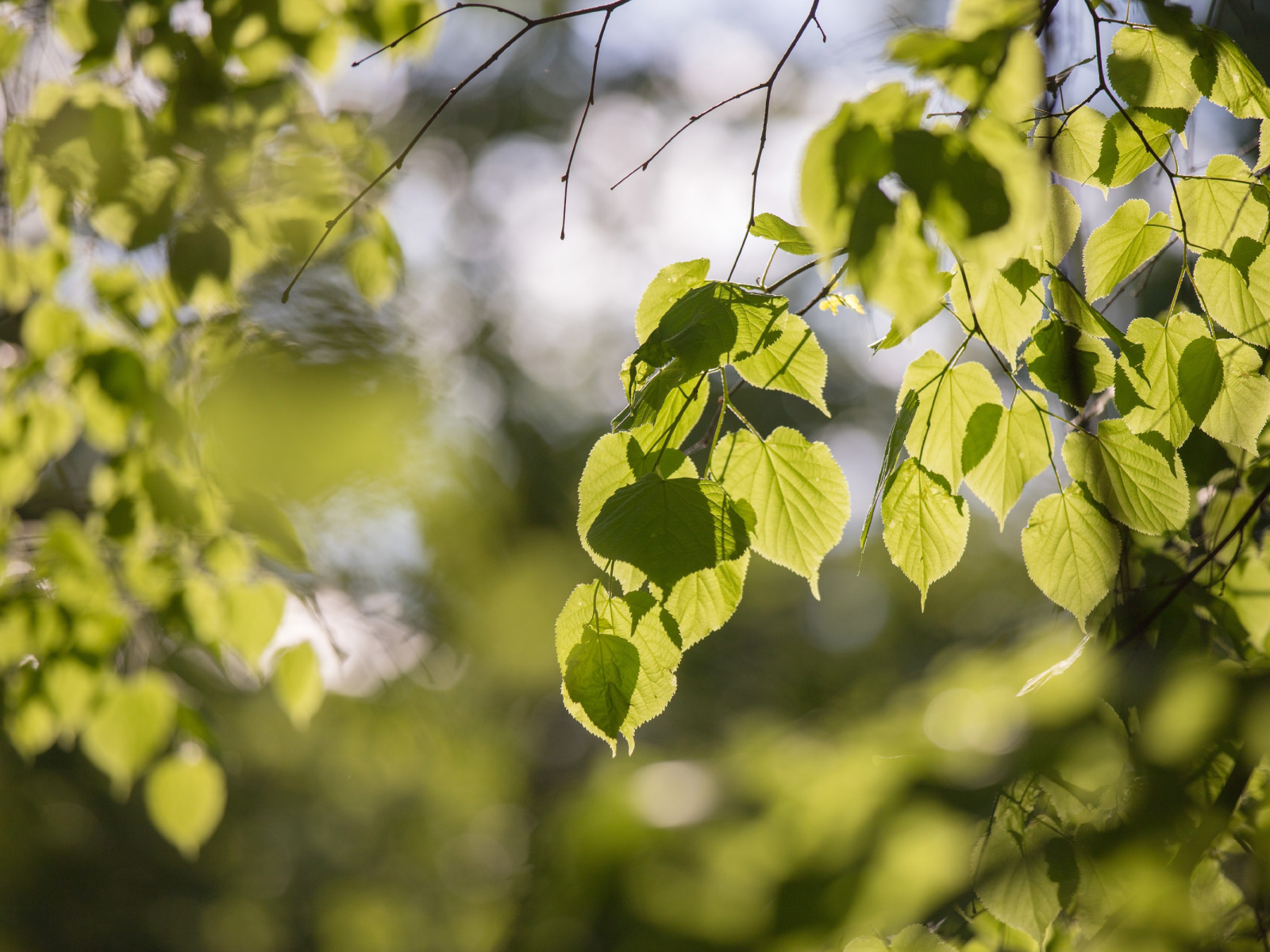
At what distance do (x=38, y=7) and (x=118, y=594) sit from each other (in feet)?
3.73

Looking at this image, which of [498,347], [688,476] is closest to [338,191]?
[688,476]

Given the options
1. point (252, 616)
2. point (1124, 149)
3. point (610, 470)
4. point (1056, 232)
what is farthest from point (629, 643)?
point (252, 616)

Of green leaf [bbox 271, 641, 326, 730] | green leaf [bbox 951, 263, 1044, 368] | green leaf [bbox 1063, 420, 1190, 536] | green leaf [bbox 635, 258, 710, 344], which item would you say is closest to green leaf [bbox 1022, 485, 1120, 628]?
green leaf [bbox 1063, 420, 1190, 536]

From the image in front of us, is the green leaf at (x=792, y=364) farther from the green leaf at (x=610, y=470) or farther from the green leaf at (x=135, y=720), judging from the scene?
the green leaf at (x=135, y=720)

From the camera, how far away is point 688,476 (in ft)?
2.02

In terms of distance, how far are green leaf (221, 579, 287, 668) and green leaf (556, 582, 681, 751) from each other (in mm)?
1171

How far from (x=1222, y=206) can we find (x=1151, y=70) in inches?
5.3

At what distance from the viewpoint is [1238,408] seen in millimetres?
668

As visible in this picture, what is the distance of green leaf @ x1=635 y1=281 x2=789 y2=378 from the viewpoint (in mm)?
559

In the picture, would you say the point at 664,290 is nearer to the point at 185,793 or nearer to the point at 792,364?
the point at 792,364

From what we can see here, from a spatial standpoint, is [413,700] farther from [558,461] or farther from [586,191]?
[586,191]

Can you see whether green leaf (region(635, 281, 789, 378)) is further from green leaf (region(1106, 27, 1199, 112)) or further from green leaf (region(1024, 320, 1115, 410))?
green leaf (region(1106, 27, 1199, 112))

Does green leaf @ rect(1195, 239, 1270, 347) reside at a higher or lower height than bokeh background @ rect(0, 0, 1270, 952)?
higher

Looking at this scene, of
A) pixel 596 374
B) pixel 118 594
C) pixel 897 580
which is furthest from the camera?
pixel 897 580
